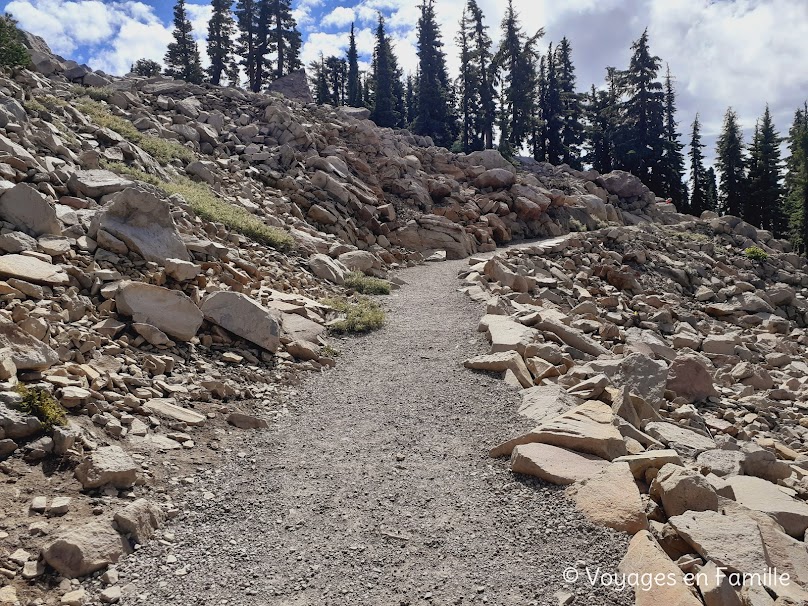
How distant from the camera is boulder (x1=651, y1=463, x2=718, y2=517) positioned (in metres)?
5.24

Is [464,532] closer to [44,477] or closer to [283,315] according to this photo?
[44,477]

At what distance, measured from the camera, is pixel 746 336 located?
20.2 metres

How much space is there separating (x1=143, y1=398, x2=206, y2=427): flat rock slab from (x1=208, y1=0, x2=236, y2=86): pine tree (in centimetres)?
5235

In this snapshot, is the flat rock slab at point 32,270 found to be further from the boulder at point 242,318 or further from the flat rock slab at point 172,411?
the flat rock slab at point 172,411

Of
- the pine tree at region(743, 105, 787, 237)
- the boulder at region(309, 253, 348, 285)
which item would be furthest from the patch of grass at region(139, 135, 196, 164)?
the pine tree at region(743, 105, 787, 237)

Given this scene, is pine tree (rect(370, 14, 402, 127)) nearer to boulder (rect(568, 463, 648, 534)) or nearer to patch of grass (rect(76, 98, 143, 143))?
patch of grass (rect(76, 98, 143, 143))

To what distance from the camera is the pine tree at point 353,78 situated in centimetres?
6244

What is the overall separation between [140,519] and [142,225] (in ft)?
25.2

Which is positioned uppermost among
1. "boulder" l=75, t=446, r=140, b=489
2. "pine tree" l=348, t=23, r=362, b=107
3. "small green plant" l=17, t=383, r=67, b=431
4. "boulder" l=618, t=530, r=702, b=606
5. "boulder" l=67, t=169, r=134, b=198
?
"pine tree" l=348, t=23, r=362, b=107

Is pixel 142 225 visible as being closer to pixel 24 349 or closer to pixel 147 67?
pixel 24 349

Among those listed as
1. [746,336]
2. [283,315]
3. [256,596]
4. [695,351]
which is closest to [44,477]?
[256,596]

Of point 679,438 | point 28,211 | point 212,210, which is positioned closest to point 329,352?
point 28,211

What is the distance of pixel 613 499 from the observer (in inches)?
212

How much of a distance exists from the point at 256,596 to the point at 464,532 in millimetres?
2113
